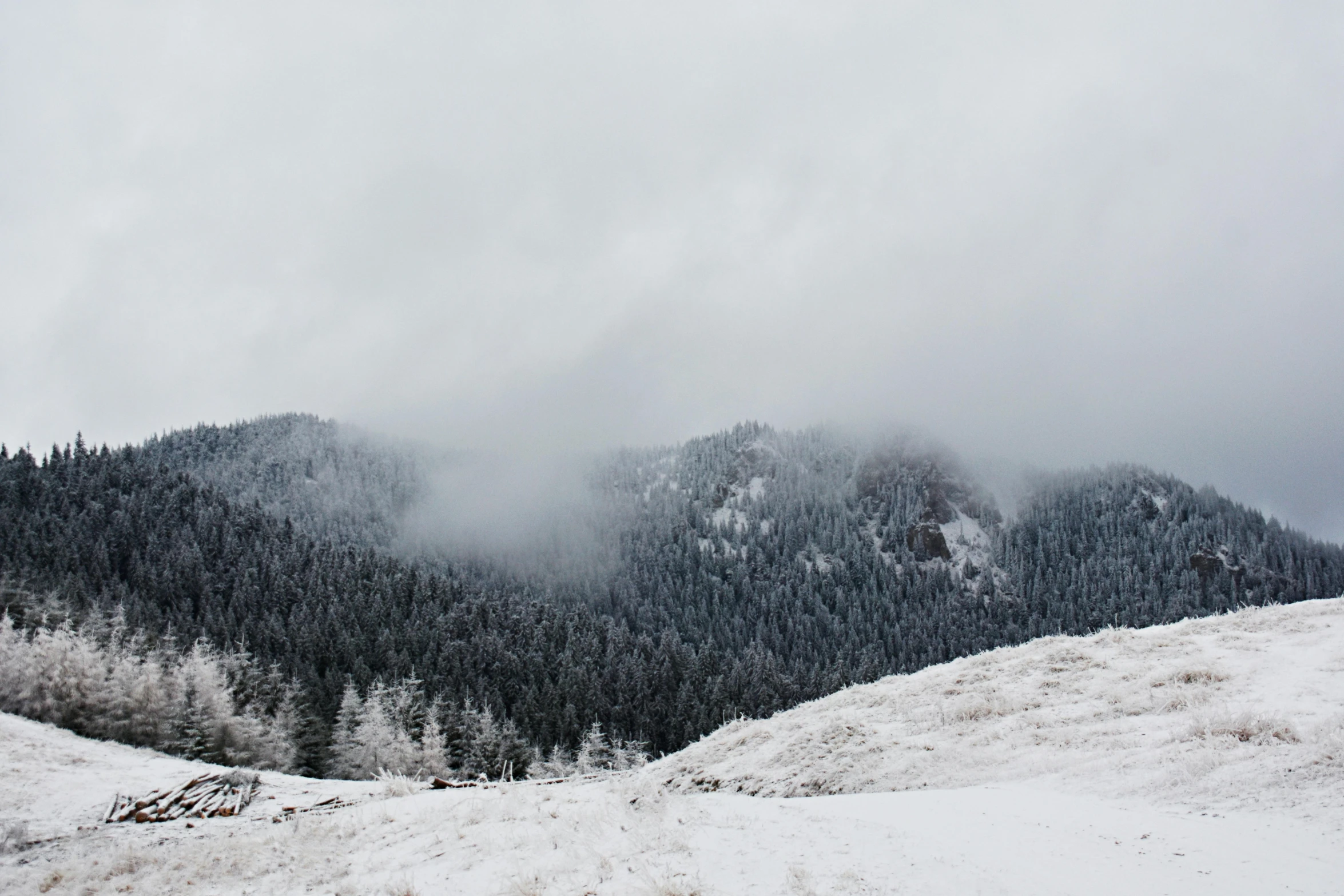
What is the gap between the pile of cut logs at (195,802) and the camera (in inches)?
719

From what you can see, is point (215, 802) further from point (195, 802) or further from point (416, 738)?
point (416, 738)

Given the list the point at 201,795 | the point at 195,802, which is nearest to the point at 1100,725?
the point at 195,802

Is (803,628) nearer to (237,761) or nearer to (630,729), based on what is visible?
(630,729)

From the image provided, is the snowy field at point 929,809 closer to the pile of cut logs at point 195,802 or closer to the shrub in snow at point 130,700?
the pile of cut logs at point 195,802

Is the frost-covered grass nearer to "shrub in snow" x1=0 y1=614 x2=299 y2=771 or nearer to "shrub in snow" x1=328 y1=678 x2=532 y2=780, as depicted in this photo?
"shrub in snow" x1=328 y1=678 x2=532 y2=780

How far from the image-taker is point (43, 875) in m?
13.8

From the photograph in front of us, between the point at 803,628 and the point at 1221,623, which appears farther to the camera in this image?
the point at 803,628

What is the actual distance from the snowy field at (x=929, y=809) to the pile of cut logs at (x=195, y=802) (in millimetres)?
717

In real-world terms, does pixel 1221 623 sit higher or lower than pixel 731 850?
higher

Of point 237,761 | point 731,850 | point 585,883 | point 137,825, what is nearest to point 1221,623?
point 731,850

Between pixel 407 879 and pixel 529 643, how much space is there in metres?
101

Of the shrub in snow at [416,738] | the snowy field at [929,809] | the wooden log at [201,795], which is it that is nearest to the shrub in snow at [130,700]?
the shrub in snow at [416,738]

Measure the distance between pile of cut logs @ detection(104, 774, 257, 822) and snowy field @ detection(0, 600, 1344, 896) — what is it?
0.72m

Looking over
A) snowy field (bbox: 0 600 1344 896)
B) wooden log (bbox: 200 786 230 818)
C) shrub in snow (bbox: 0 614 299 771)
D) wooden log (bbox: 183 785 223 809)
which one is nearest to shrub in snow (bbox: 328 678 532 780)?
shrub in snow (bbox: 0 614 299 771)
